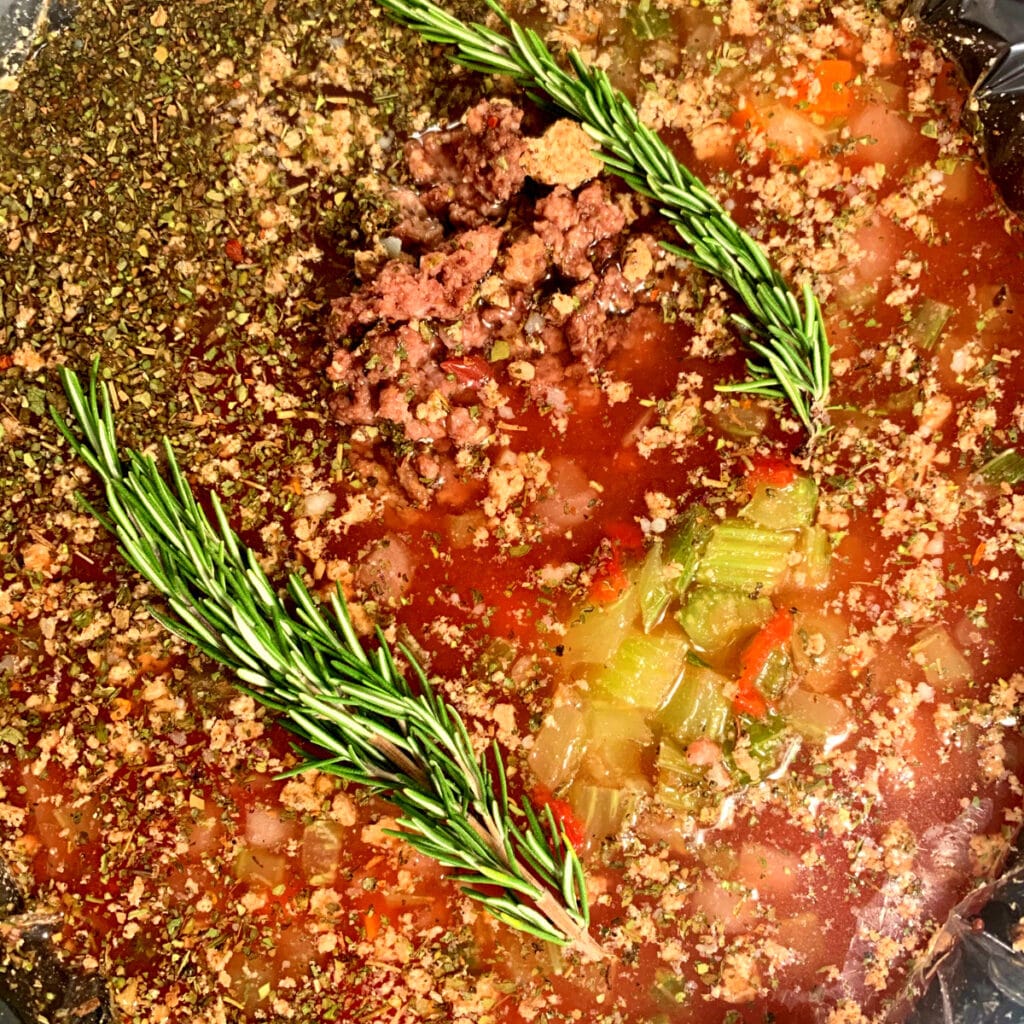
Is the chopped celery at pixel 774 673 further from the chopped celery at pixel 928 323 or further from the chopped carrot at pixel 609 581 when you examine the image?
the chopped celery at pixel 928 323

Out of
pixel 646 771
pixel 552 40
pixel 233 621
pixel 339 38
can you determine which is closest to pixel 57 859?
pixel 233 621

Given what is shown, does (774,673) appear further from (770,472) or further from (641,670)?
(770,472)

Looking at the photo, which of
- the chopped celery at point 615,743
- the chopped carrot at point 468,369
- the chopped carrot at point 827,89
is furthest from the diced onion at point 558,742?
the chopped carrot at point 827,89

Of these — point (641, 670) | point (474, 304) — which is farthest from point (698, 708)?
point (474, 304)

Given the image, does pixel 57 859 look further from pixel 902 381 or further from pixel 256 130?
pixel 902 381

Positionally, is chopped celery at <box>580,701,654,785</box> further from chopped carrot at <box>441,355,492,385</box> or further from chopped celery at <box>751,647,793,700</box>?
chopped carrot at <box>441,355,492,385</box>

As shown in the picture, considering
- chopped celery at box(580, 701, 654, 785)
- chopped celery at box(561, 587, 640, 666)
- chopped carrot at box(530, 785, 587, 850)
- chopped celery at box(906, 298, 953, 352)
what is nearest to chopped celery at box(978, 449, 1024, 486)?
chopped celery at box(906, 298, 953, 352)
